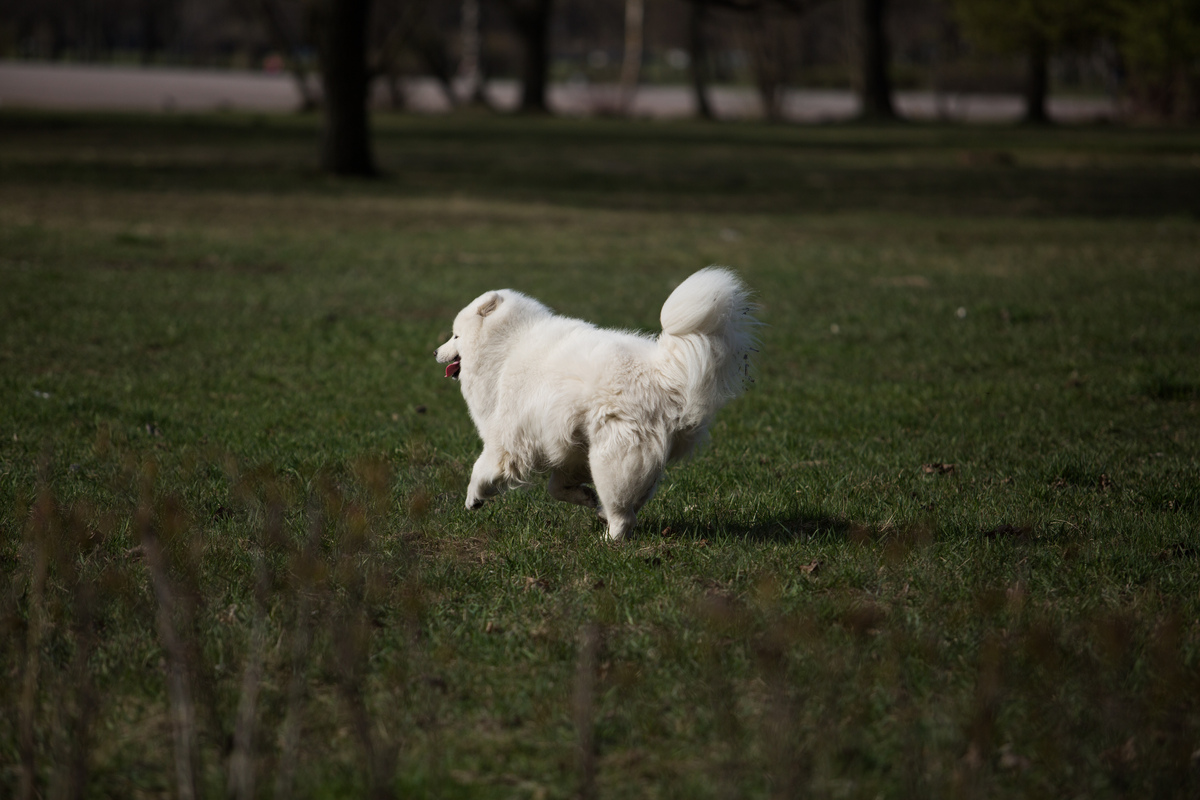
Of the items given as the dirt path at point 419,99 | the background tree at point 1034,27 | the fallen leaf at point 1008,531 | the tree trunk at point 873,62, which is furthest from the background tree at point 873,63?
the fallen leaf at point 1008,531

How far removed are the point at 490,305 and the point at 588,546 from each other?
48.0 inches

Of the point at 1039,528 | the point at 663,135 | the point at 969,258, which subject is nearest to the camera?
the point at 1039,528

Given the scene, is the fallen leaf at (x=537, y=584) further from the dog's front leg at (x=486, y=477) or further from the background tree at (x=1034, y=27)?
the background tree at (x=1034, y=27)

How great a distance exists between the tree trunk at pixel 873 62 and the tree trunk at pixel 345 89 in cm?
3001

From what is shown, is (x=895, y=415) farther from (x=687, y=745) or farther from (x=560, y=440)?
(x=687, y=745)

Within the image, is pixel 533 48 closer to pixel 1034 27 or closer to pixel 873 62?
pixel 873 62

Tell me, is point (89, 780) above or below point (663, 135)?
below

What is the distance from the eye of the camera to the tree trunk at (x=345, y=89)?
21484mm

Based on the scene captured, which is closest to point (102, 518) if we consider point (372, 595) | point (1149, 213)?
point (372, 595)

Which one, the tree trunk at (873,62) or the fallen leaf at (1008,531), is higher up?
the tree trunk at (873,62)

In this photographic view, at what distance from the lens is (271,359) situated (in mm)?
9250

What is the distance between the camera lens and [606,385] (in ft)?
15.8

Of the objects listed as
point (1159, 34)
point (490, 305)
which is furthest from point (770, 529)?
point (1159, 34)

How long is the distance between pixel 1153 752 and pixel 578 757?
168 cm
